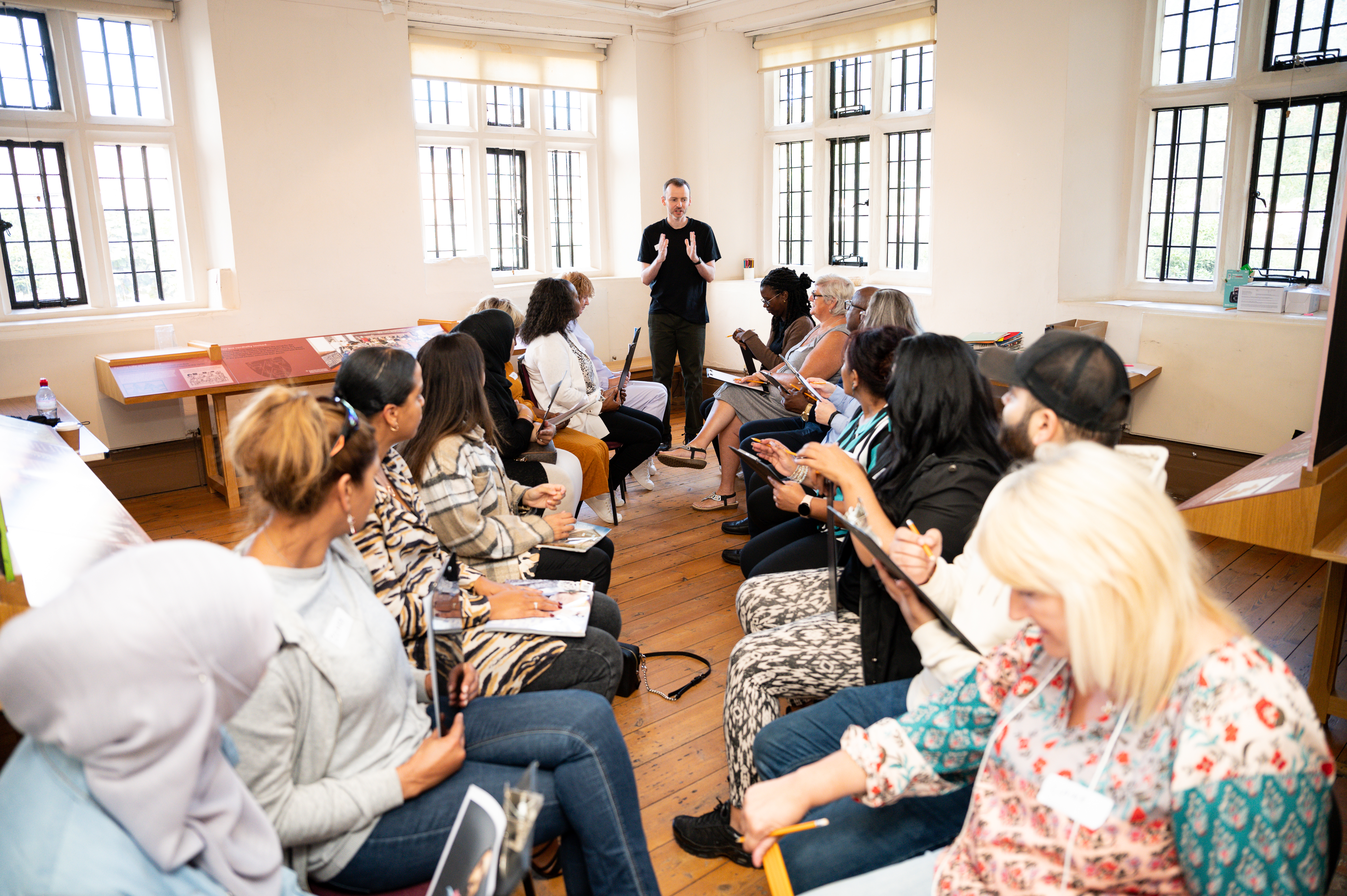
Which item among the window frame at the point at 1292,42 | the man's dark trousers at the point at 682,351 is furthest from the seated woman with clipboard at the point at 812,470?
the window frame at the point at 1292,42

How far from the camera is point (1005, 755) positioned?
1315mm

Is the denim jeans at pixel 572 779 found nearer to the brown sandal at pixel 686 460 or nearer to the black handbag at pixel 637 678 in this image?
the black handbag at pixel 637 678

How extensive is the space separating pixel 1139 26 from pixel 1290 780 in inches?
222

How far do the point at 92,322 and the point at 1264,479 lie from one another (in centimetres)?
613

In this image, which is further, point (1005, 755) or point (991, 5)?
point (991, 5)

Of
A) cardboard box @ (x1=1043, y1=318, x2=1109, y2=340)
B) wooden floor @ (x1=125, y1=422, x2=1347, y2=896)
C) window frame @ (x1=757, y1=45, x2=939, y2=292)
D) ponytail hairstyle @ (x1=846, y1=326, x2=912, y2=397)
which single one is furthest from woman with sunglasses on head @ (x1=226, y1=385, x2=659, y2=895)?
window frame @ (x1=757, y1=45, x2=939, y2=292)

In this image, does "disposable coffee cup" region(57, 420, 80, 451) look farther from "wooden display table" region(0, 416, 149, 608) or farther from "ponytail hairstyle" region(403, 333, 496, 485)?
"ponytail hairstyle" region(403, 333, 496, 485)

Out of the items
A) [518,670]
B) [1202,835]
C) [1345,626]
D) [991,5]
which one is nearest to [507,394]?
[518,670]

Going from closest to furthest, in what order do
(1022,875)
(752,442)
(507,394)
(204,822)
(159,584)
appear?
1. (159,584)
2. (204,822)
3. (1022,875)
4. (752,442)
5. (507,394)

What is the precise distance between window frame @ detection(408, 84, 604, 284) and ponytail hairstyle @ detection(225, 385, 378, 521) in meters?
5.43

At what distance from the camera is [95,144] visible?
18.6ft

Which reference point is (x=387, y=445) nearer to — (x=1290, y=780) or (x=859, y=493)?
(x=859, y=493)

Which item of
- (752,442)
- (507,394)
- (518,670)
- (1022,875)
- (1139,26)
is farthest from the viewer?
(1139,26)

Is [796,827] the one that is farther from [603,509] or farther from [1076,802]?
[603,509]
